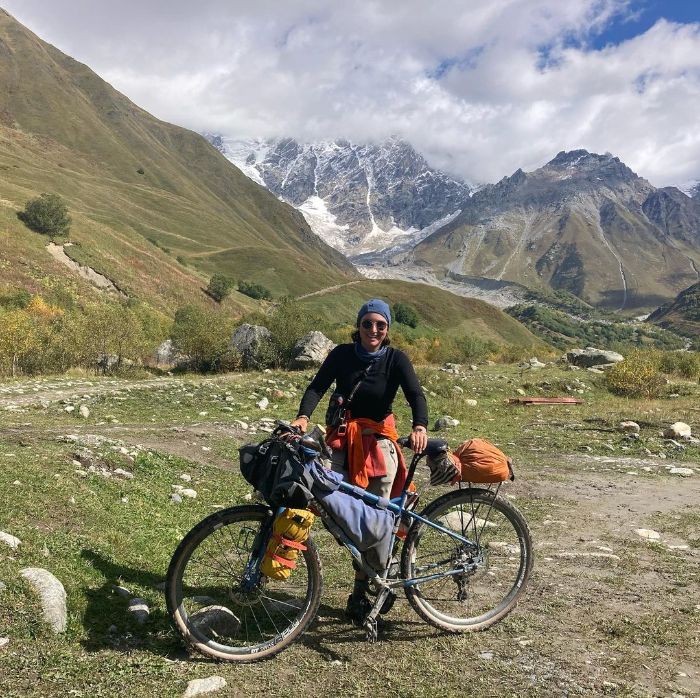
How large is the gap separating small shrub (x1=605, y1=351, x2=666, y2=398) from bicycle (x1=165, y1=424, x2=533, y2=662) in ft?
78.0

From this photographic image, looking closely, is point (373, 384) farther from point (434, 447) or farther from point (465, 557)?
point (465, 557)

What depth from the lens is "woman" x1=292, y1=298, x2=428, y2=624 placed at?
16.7 feet

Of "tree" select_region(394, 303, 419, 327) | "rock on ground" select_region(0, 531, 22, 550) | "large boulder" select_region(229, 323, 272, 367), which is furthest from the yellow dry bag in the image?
"tree" select_region(394, 303, 419, 327)

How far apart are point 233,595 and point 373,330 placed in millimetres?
2824

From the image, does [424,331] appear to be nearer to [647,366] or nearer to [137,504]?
[647,366]

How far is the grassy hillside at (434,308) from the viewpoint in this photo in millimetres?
107038

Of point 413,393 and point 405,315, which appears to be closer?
point 413,393

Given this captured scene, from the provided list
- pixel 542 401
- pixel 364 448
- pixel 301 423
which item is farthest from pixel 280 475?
pixel 542 401

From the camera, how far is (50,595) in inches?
175

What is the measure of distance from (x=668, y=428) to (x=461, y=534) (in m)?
15.3

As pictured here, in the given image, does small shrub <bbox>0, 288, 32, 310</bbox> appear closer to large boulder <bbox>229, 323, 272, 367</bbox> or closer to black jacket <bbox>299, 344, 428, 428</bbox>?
large boulder <bbox>229, 323, 272, 367</bbox>

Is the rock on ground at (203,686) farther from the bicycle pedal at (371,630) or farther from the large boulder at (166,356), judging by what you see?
the large boulder at (166,356)

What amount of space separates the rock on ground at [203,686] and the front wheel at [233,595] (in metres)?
0.32

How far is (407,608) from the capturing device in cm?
547
